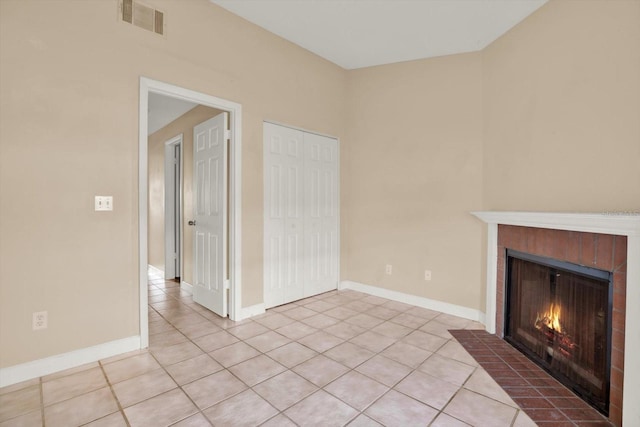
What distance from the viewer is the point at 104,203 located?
7.45 feet

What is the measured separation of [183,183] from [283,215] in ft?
5.70

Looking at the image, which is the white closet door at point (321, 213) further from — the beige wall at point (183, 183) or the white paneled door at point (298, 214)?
the beige wall at point (183, 183)

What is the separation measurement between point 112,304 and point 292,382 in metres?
1.53

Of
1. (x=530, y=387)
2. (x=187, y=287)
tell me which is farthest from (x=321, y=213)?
(x=530, y=387)

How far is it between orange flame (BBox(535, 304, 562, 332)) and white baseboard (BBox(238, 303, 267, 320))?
2.56m

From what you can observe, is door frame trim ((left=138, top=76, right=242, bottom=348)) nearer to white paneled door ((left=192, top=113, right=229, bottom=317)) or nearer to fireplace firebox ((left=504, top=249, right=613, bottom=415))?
white paneled door ((left=192, top=113, right=229, bottom=317))

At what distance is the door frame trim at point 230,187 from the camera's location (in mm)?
2426

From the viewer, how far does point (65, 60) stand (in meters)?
2.10

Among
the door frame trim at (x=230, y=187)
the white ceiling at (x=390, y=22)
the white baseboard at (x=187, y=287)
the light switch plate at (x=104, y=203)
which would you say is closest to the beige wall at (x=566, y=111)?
the white ceiling at (x=390, y=22)

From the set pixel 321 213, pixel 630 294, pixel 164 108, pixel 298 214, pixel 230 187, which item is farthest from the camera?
pixel 164 108

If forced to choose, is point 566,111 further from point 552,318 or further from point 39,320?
point 39,320

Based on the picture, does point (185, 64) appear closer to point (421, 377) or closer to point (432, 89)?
point (432, 89)

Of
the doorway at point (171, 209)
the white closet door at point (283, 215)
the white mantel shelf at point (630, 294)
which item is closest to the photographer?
the white mantel shelf at point (630, 294)

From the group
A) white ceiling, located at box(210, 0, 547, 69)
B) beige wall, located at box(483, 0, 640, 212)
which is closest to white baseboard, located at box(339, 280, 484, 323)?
beige wall, located at box(483, 0, 640, 212)
